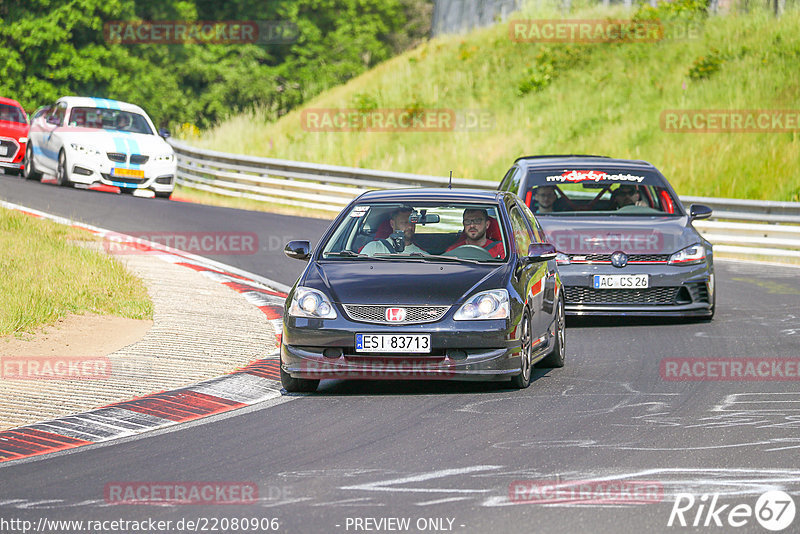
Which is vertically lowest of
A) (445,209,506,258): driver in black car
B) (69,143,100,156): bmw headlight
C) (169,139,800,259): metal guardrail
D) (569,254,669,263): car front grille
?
→ (169,139,800,259): metal guardrail

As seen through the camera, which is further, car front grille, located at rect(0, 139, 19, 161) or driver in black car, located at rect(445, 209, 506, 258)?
car front grille, located at rect(0, 139, 19, 161)

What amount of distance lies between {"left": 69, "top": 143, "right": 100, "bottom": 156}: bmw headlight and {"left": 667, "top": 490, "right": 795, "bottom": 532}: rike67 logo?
68.6 feet

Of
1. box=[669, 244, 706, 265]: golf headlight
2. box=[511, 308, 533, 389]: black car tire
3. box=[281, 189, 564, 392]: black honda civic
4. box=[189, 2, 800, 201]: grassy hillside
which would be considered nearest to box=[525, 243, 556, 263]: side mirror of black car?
box=[281, 189, 564, 392]: black honda civic

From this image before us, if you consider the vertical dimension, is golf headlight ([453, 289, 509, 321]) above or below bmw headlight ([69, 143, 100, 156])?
above

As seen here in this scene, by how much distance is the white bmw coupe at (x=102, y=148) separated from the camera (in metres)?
26.0

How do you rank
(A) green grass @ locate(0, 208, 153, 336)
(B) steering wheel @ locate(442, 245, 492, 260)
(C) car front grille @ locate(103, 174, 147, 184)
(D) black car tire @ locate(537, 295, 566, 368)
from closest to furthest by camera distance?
(B) steering wheel @ locate(442, 245, 492, 260)
(D) black car tire @ locate(537, 295, 566, 368)
(A) green grass @ locate(0, 208, 153, 336)
(C) car front grille @ locate(103, 174, 147, 184)

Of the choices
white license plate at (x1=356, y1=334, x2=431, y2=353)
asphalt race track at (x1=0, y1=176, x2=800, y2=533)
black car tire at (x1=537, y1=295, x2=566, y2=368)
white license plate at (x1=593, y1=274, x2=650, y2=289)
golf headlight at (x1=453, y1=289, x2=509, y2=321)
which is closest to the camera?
asphalt race track at (x1=0, y1=176, x2=800, y2=533)

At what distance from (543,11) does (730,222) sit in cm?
2182

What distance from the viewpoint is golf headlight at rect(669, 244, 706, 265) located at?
44.7ft

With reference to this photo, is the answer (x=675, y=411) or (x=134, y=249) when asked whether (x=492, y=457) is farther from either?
(x=134, y=249)

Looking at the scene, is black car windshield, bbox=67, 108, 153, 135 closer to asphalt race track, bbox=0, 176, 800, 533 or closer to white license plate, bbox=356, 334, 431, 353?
asphalt race track, bbox=0, 176, 800, 533

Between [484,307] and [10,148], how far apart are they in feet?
75.5

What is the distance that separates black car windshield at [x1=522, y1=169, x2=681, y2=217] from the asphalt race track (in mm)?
3083

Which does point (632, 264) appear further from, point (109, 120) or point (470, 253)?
point (109, 120)
